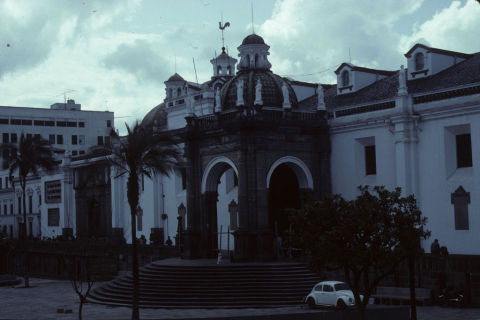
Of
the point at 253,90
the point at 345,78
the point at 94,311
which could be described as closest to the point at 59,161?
the point at 345,78

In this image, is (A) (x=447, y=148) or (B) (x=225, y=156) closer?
(A) (x=447, y=148)

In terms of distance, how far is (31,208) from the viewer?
72.4 m

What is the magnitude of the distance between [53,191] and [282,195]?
3193cm

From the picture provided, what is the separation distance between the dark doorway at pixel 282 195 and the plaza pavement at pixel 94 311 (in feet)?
39.9

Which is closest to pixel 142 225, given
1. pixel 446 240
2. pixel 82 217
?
pixel 82 217

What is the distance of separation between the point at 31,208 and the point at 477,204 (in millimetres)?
52200

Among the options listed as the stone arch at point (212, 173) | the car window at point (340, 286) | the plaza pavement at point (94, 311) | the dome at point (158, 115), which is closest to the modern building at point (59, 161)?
the dome at point (158, 115)

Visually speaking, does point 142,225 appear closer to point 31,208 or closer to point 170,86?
point 170,86

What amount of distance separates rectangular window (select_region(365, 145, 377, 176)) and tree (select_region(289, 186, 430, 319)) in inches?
573

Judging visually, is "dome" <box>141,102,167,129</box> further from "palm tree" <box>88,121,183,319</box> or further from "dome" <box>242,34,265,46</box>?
"palm tree" <box>88,121,183,319</box>

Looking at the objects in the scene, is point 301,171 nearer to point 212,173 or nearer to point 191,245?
point 212,173

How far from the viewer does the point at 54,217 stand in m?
66.1

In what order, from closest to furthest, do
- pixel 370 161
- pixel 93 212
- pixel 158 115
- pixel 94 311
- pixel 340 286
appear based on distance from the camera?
pixel 340 286 → pixel 94 311 → pixel 370 161 → pixel 93 212 → pixel 158 115

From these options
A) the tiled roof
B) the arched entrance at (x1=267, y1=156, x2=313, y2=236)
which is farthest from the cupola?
the arched entrance at (x1=267, y1=156, x2=313, y2=236)
